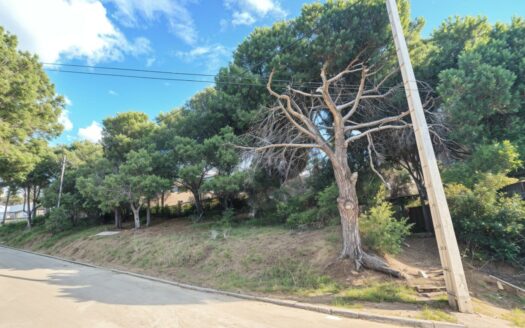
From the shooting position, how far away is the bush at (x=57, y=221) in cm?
1980

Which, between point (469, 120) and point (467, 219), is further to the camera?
point (469, 120)

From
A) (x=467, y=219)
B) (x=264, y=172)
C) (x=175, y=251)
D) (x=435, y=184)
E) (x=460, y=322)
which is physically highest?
(x=264, y=172)

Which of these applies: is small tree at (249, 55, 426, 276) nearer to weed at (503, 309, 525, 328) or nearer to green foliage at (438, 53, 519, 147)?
green foliage at (438, 53, 519, 147)

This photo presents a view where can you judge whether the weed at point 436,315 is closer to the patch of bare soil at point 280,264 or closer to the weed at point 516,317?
the patch of bare soil at point 280,264

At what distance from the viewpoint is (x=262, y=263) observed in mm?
8398

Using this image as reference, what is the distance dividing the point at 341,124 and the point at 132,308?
7484mm

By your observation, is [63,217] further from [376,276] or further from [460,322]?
[460,322]

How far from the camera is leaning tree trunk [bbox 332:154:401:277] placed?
704 centimetres

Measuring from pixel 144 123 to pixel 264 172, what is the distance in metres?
11.8

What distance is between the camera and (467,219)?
7.86 metres

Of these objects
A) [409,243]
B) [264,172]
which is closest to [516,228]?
[409,243]

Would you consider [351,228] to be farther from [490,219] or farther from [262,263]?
[490,219]

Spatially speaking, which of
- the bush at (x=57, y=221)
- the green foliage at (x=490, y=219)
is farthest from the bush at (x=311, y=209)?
the bush at (x=57, y=221)

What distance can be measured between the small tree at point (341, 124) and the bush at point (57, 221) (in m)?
17.7
